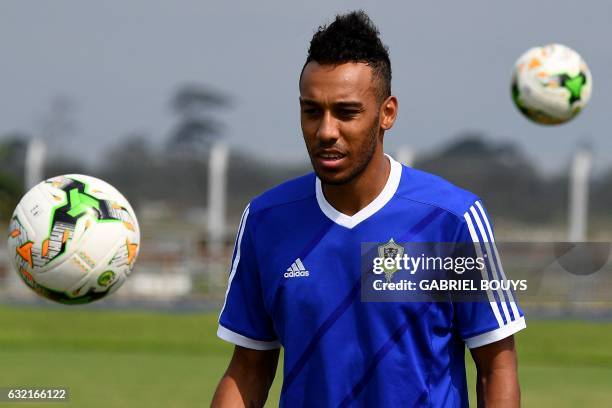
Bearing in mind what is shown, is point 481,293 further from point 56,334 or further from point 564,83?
point 56,334

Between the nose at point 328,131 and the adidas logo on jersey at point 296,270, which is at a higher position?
the nose at point 328,131

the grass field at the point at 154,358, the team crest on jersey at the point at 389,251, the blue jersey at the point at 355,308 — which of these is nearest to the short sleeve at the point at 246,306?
the blue jersey at the point at 355,308

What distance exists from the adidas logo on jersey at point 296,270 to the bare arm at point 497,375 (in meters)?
0.70

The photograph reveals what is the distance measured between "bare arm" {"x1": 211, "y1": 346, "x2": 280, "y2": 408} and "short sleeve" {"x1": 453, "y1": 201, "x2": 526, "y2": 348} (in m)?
0.85

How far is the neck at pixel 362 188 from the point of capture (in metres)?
4.31

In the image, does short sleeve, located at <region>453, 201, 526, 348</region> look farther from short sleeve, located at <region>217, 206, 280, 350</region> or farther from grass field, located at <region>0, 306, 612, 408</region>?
grass field, located at <region>0, 306, 612, 408</region>

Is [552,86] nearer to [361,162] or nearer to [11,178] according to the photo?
[361,162]

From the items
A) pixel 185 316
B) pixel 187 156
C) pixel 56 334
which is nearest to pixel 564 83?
pixel 56 334

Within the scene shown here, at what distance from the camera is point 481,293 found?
418 centimetres

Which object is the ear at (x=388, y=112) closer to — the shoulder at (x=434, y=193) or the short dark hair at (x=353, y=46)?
the short dark hair at (x=353, y=46)

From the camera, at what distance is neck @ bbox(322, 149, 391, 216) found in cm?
431

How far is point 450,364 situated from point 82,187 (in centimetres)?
401

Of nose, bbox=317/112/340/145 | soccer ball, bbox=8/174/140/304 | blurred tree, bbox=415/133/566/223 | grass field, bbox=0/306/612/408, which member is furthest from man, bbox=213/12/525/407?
blurred tree, bbox=415/133/566/223

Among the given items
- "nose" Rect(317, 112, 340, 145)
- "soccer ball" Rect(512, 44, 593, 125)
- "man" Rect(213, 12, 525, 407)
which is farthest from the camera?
"soccer ball" Rect(512, 44, 593, 125)
